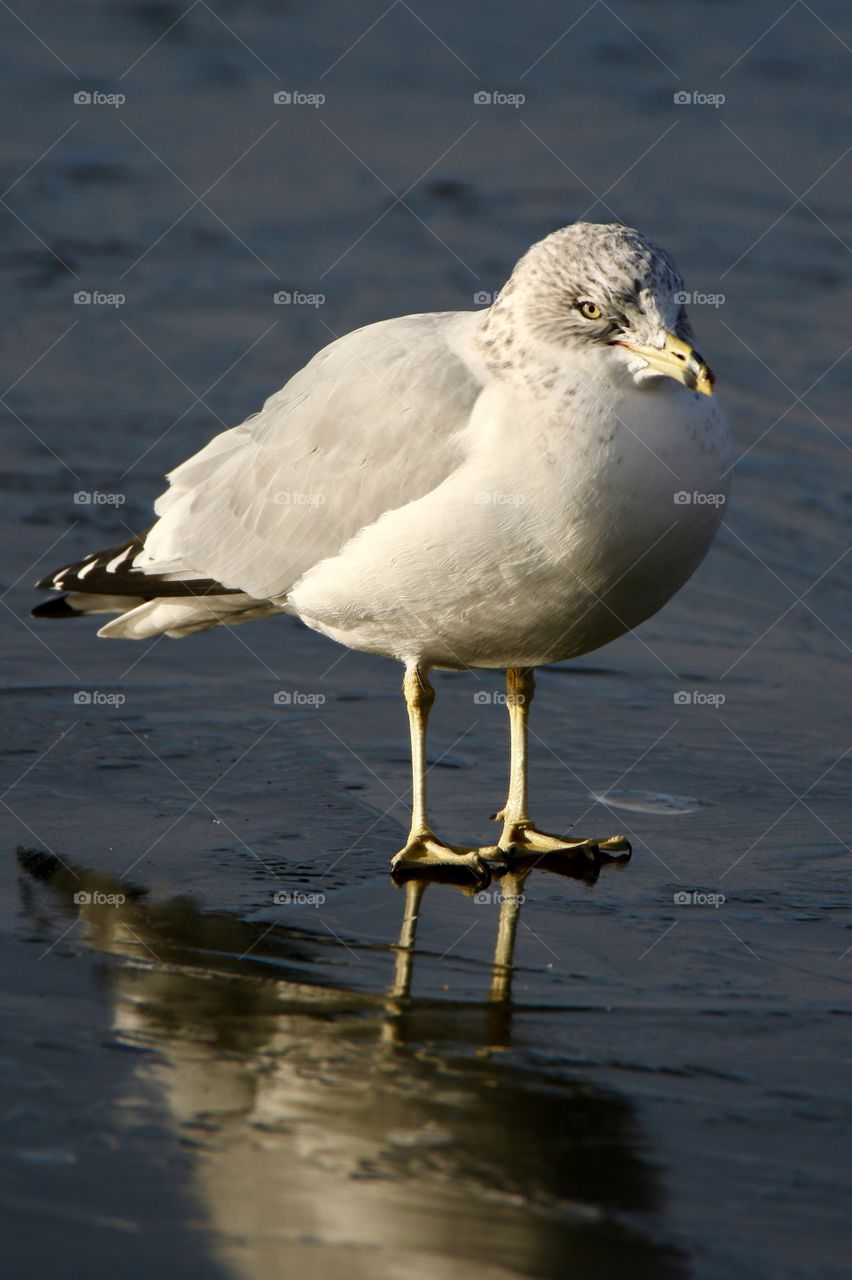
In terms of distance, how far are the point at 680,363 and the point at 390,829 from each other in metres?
1.72

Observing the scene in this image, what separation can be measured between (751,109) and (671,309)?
9.19 m

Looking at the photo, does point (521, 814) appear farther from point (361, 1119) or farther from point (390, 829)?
point (361, 1119)

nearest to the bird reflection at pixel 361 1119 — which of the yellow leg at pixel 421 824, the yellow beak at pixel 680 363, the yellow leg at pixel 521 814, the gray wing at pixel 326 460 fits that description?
the yellow leg at pixel 421 824

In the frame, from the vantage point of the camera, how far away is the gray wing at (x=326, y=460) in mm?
5215

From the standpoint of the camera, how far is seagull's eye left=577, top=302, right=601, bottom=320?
16.3 ft

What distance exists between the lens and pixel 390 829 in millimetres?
5613

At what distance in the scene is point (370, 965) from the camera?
184 inches

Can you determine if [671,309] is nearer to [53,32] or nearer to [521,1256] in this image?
[521,1256]

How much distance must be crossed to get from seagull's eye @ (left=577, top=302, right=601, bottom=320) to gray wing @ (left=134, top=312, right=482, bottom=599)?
36 cm

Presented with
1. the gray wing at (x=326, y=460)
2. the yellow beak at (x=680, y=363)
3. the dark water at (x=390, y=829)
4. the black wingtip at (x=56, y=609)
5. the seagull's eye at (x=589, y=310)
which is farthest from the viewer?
the black wingtip at (x=56, y=609)

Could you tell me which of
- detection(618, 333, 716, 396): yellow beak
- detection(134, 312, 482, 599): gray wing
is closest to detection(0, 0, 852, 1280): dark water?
detection(134, 312, 482, 599): gray wing

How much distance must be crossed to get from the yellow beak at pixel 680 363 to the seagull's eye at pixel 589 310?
0.12 metres

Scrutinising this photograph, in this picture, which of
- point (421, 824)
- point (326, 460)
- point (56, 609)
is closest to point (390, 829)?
point (421, 824)

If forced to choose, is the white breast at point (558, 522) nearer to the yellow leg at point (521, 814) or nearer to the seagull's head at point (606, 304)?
the seagull's head at point (606, 304)
